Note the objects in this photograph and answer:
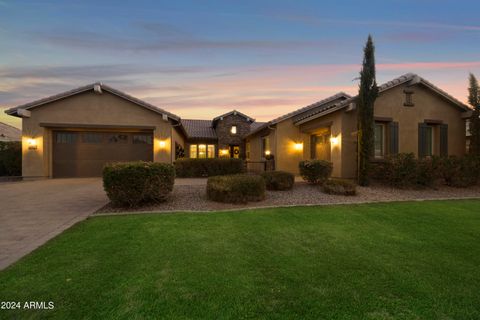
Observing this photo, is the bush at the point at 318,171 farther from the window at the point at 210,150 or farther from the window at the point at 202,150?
the window at the point at 202,150

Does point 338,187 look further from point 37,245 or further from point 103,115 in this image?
point 103,115

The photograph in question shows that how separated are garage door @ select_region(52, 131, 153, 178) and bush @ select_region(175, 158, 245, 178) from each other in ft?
8.53

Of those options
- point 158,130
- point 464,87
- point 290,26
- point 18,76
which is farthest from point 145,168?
point 464,87

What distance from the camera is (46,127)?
44.9ft

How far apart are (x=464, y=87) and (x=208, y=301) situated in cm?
1576

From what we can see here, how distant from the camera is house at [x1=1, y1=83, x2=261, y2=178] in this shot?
525 inches

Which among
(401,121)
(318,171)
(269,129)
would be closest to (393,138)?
(401,121)

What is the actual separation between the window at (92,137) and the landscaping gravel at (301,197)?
8.81 m

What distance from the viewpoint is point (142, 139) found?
14945mm

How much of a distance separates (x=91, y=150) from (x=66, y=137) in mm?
1662

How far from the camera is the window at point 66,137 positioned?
14180 millimetres

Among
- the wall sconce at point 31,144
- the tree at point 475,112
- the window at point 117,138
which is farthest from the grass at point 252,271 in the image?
the wall sconce at point 31,144

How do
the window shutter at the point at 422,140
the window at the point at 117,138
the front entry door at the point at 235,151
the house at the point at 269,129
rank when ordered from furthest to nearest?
the front entry door at the point at 235,151, the window at the point at 117,138, the window shutter at the point at 422,140, the house at the point at 269,129

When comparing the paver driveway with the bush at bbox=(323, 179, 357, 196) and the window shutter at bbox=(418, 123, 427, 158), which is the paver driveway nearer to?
the bush at bbox=(323, 179, 357, 196)
